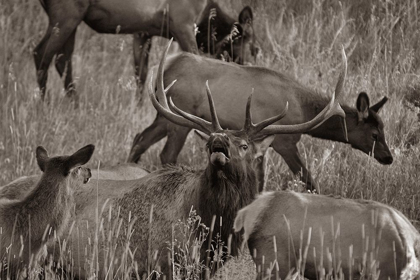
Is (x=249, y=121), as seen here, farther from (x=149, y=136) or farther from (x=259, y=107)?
(x=149, y=136)

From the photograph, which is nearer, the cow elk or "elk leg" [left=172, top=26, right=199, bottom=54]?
the cow elk

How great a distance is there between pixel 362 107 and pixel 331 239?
346 centimetres

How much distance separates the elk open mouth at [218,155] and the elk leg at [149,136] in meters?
2.96

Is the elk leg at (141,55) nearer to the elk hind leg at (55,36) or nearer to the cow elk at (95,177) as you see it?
the elk hind leg at (55,36)

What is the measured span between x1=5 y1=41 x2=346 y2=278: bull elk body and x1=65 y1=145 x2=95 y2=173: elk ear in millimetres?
319

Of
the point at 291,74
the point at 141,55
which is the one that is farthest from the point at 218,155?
the point at 141,55

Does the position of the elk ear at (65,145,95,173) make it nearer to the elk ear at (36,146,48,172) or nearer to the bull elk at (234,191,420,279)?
the elk ear at (36,146,48,172)

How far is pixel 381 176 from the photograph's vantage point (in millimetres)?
8742

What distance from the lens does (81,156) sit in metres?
6.29

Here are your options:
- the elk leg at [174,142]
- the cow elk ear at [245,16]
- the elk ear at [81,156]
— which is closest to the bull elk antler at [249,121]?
the elk ear at [81,156]

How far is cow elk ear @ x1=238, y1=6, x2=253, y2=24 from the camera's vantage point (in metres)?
10.9

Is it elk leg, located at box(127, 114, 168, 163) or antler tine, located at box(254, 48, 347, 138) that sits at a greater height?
antler tine, located at box(254, 48, 347, 138)

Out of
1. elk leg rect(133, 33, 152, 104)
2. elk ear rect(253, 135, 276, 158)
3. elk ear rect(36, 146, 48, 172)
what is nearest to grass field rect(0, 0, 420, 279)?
elk leg rect(133, 33, 152, 104)

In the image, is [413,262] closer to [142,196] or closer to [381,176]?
[142,196]
